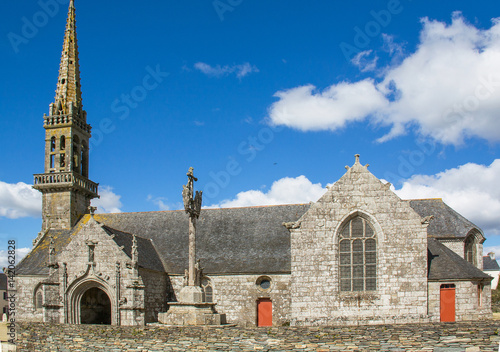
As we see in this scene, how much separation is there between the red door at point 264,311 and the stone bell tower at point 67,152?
12.2m

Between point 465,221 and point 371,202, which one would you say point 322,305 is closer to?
point 371,202

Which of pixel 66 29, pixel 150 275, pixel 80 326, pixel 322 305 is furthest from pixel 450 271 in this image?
pixel 66 29

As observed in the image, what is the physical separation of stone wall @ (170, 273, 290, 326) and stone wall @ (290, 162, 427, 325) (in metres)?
2.24

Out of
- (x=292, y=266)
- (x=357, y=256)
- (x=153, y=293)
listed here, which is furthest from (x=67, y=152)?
(x=357, y=256)

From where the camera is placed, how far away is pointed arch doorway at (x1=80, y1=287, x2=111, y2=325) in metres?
23.0

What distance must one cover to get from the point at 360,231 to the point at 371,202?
1.25m

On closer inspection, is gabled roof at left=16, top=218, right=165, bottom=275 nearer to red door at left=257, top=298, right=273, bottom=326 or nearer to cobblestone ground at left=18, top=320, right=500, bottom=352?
red door at left=257, top=298, right=273, bottom=326

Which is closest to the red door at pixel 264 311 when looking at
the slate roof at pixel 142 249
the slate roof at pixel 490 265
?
the slate roof at pixel 142 249

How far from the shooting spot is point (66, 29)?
1278 inches

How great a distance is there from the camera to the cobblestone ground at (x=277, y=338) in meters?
11.1

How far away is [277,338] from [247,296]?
11.3 metres

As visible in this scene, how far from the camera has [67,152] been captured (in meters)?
30.0

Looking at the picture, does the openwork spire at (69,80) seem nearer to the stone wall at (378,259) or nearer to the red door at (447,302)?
the stone wall at (378,259)

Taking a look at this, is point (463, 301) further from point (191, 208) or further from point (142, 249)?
point (142, 249)
